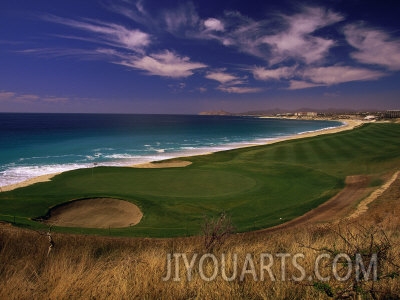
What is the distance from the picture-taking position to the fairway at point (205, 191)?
604 inches

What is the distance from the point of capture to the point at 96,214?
16.9 metres

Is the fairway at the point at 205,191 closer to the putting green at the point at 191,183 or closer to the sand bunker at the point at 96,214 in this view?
the putting green at the point at 191,183

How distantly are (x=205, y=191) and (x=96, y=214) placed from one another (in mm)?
7433

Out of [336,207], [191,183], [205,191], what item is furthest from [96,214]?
[336,207]

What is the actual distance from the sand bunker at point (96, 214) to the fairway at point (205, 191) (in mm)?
536

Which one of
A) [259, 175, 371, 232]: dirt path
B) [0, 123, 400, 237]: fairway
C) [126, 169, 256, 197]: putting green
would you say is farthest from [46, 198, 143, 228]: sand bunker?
[259, 175, 371, 232]: dirt path

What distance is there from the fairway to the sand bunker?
1.76ft

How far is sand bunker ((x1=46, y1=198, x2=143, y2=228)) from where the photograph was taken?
1563 centimetres

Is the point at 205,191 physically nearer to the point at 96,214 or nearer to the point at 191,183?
the point at 191,183

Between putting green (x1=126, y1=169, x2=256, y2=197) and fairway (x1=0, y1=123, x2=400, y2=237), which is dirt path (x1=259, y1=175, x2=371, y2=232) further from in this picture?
putting green (x1=126, y1=169, x2=256, y2=197)

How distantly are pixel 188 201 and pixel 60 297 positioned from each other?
1431 centimetres

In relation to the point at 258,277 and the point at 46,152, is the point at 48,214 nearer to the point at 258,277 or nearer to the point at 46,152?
the point at 258,277

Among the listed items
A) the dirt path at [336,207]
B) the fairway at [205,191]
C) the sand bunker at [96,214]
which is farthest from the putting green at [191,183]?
the dirt path at [336,207]

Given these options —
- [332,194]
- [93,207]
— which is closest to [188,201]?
[93,207]
